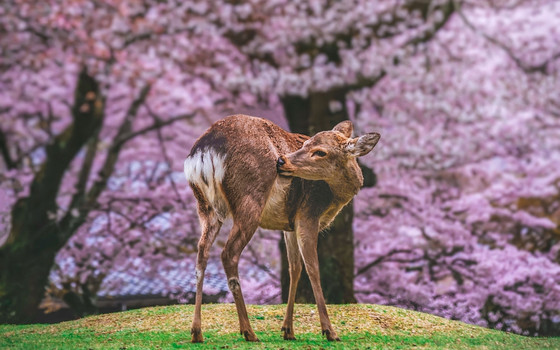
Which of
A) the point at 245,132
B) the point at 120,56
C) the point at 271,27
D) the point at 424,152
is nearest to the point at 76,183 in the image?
the point at 120,56

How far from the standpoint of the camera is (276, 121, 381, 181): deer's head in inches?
210

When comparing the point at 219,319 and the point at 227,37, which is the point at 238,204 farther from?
the point at 227,37

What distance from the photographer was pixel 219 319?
6.92 meters

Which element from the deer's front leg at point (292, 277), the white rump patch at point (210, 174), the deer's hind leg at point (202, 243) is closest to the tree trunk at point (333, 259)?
the deer's front leg at point (292, 277)

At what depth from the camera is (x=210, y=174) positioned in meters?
5.29

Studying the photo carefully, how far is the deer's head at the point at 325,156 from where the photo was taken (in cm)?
534

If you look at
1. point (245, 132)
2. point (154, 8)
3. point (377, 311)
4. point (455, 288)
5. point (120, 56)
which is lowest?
point (455, 288)

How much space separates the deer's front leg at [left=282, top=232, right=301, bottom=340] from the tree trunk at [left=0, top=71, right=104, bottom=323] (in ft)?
19.8

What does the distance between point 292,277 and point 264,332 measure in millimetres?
935

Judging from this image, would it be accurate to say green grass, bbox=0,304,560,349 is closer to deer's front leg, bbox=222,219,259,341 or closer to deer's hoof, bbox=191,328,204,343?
deer's hoof, bbox=191,328,204,343

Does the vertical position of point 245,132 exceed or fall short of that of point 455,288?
it exceeds it

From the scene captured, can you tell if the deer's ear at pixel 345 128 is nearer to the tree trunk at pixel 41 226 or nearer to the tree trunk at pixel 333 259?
the tree trunk at pixel 333 259

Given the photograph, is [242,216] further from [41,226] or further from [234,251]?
[41,226]

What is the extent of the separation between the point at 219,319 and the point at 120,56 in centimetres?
650
